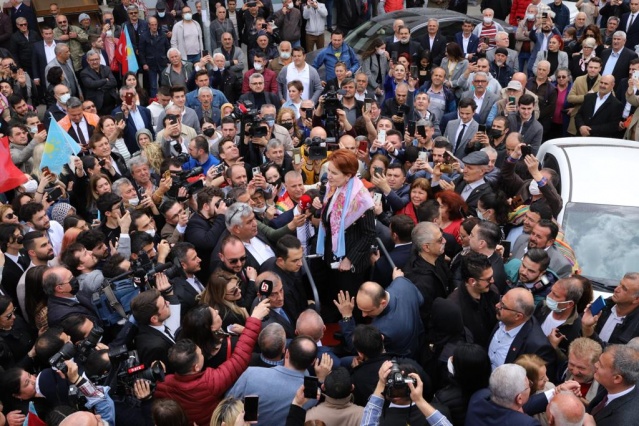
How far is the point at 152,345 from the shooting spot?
555cm

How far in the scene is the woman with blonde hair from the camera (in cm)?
599

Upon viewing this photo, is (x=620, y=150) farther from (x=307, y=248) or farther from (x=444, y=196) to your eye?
(x=307, y=248)

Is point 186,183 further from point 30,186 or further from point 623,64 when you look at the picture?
point 623,64

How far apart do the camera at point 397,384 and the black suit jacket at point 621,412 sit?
4.31 ft

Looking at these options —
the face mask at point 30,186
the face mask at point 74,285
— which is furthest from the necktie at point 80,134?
the face mask at point 74,285

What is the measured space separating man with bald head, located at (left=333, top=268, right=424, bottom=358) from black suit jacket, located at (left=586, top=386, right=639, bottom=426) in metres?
1.43

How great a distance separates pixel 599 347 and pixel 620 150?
12.7 feet

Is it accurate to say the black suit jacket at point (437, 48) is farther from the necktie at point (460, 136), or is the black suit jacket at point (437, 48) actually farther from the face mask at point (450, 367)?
the face mask at point (450, 367)

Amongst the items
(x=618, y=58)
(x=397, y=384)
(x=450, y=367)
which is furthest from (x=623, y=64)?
(x=397, y=384)

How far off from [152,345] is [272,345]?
91cm

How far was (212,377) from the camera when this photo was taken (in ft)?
17.2

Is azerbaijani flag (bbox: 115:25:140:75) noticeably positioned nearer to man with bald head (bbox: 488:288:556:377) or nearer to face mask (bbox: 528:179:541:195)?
face mask (bbox: 528:179:541:195)

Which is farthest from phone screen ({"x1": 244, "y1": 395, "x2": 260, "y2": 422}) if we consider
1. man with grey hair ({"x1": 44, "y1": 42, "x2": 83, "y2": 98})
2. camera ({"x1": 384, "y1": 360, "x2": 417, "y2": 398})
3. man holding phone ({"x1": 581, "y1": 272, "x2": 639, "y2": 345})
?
man with grey hair ({"x1": 44, "y1": 42, "x2": 83, "y2": 98})

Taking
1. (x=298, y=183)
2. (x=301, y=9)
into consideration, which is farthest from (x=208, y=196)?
(x=301, y=9)
